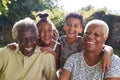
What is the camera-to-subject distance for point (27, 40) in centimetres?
393

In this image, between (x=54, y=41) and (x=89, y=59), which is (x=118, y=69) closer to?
(x=89, y=59)

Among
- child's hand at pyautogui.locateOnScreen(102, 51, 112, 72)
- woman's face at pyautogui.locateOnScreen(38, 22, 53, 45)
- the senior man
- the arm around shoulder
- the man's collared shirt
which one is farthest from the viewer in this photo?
woman's face at pyautogui.locateOnScreen(38, 22, 53, 45)

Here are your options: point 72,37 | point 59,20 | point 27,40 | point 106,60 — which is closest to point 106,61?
point 106,60

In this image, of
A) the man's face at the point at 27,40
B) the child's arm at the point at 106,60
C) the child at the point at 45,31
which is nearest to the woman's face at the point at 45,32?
the child at the point at 45,31

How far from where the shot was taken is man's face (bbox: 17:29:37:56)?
3.93 m

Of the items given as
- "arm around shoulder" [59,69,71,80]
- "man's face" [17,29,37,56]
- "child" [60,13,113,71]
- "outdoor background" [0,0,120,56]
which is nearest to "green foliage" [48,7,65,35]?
"outdoor background" [0,0,120,56]

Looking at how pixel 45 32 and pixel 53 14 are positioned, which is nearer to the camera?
pixel 45 32

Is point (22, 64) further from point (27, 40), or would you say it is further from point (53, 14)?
point (53, 14)

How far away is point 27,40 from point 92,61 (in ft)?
2.63

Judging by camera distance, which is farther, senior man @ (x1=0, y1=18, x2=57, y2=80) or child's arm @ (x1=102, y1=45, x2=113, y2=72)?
senior man @ (x1=0, y1=18, x2=57, y2=80)

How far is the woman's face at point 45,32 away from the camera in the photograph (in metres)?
4.55

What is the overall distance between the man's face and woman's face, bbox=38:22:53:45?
563mm

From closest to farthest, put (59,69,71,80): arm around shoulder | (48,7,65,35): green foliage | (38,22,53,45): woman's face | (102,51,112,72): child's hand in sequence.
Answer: (102,51,112,72): child's hand, (59,69,71,80): arm around shoulder, (38,22,53,45): woman's face, (48,7,65,35): green foliage

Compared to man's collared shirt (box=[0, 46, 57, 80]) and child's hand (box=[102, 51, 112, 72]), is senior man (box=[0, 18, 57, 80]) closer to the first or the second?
man's collared shirt (box=[0, 46, 57, 80])
